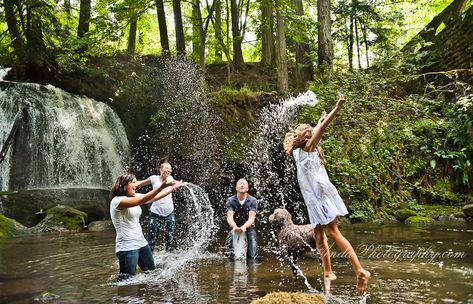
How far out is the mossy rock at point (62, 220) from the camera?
515 inches

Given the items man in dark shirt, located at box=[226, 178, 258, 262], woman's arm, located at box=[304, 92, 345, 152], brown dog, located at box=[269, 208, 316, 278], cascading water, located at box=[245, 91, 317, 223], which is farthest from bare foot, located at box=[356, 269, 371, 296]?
cascading water, located at box=[245, 91, 317, 223]

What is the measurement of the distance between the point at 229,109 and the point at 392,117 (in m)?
6.08

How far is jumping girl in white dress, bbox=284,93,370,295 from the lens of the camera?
462cm

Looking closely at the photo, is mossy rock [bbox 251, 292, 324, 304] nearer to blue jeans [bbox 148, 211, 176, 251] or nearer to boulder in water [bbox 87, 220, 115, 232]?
Result: blue jeans [bbox 148, 211, 176, 251]

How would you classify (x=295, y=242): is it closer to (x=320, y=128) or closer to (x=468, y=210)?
(x=320, y=128)

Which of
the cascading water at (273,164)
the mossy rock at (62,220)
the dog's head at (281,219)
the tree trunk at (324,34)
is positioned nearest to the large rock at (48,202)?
the mossy rock at (62,220)

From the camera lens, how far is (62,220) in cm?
1336

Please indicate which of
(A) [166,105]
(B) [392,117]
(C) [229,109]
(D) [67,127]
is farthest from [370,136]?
(D) [67,127]

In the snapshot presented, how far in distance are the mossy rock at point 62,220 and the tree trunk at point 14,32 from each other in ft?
29.0

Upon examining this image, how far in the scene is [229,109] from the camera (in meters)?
16.7

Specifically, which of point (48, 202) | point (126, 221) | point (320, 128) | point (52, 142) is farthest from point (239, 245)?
point (52, 142)

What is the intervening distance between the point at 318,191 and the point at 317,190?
0.05ft

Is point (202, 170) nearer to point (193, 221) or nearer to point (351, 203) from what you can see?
point (193, 221)

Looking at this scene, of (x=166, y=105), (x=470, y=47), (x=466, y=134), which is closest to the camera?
(x=466, y=134)
